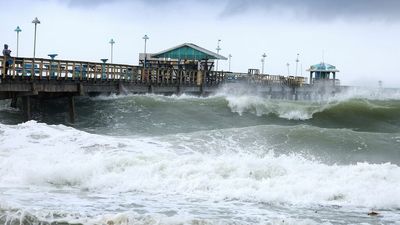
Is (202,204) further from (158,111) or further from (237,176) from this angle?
(158,111)

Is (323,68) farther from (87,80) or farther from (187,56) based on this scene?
(87,80)

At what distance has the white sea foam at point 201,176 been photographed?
11.3 m

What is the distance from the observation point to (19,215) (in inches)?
353

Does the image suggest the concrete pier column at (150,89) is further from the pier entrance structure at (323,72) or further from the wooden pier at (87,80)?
the pier entrance structure at (323,72)

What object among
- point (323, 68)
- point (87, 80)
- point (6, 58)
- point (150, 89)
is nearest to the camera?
point (6, 58)

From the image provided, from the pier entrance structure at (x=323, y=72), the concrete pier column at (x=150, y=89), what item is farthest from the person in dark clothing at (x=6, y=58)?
the pier entrance structure at (x=323, y=72)

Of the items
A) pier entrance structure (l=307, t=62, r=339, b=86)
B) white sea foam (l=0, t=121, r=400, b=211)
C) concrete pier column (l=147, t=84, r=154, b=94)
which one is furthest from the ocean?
pier entrance structure (l=307, t=62, r=339, b=86)

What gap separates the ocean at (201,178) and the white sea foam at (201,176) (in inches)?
0.9

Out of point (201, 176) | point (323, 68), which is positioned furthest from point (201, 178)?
point (323, 68)

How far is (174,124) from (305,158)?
34.8ft

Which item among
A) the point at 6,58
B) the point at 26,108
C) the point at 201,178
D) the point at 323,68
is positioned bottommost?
the point at 201,178

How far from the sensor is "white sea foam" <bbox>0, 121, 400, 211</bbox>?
11273 millimetres

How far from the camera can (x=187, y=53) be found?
44.9 meters

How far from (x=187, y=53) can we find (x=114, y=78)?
48.1 ft
